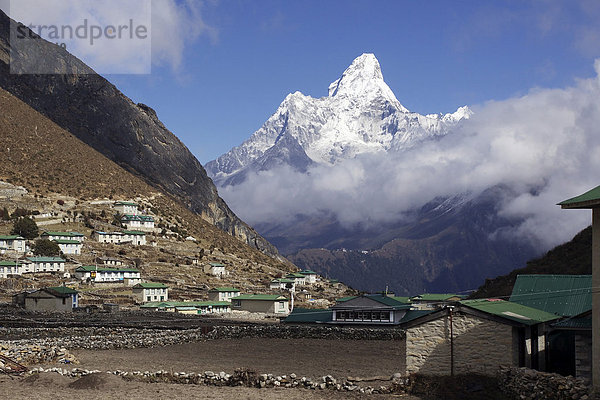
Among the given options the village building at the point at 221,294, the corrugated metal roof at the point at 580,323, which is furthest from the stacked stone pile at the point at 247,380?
the village building at the point at 221,294

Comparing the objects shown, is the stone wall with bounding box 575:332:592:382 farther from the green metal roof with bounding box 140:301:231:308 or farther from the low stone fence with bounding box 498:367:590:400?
the green metal roof with bounding box 140:301:231:308

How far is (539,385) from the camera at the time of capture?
2311 centimetres

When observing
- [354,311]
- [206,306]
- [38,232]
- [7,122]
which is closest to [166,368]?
[354,311]

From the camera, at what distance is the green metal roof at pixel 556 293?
31.5 metres

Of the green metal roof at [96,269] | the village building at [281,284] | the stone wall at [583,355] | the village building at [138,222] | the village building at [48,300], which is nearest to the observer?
the stone wall at [583,355]

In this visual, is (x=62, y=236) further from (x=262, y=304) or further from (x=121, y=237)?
(x=262, y=304)

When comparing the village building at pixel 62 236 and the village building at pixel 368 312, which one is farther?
the village building at pixel 62 236

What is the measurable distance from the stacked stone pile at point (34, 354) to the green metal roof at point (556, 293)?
24.3m

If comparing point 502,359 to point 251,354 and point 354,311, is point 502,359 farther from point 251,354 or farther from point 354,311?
point 354,311

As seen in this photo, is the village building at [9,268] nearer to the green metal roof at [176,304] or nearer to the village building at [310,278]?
the green metal roof at [176,304]

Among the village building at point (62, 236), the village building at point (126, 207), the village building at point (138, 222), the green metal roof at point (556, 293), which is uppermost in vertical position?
the village building at point (126, 207)

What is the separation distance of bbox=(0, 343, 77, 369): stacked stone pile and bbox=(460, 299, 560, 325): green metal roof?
2177 centimetres

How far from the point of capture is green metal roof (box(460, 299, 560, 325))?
86.9ft

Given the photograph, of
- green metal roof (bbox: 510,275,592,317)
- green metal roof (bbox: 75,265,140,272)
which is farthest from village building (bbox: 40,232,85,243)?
green metal roof (bbox: 510,275,592,317)
